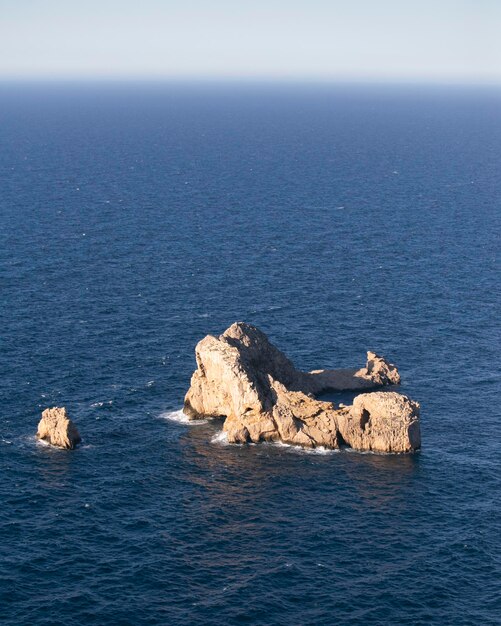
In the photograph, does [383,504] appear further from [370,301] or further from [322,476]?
[370,301]

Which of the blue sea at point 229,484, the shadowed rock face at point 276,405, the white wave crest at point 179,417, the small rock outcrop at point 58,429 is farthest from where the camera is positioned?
the white wave crest at point 179,417

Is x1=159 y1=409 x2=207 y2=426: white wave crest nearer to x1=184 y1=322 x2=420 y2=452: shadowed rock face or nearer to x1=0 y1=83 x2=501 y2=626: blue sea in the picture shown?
x1=0 y1=83 x2=501 y2=626: blue sea

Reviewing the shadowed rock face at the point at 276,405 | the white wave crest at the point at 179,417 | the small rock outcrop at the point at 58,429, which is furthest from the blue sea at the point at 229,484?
the shadowed rock face at the point at 276,405

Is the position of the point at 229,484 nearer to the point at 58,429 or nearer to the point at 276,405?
the point at 276,405

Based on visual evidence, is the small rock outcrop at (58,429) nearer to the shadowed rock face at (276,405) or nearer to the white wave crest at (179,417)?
the white wave crest at (179,417)

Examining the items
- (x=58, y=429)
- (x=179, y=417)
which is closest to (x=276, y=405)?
(x=179, y=417)

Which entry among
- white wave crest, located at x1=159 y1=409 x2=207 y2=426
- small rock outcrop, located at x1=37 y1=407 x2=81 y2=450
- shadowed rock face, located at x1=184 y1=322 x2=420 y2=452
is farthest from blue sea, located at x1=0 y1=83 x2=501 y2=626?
shadowed rock face, located at x1=184 y1=322 x2=420 y2=452
